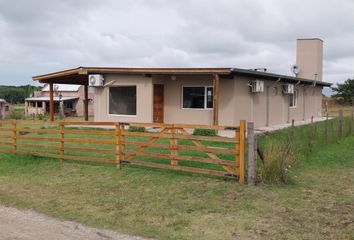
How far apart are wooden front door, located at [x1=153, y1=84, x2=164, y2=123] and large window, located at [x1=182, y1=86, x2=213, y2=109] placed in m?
1.05

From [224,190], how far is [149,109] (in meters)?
11.9

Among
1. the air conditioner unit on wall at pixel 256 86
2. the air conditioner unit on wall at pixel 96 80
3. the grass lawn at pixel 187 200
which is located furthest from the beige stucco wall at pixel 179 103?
the grass lawn at pixel 187 200

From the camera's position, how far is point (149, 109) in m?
18.9

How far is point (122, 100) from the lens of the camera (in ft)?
65.9

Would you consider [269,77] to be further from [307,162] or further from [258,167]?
[258,167]

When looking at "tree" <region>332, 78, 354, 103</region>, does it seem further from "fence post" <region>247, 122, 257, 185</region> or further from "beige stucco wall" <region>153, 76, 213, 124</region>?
"fence post" <region>247, 122, 257, 185</region>

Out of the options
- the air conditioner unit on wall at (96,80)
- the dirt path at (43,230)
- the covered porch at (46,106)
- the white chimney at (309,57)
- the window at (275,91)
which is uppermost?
the white chimney at (309,57)

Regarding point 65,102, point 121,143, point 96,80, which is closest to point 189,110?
point 96,80

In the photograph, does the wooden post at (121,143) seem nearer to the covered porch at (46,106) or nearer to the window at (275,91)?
the window at (275,91)

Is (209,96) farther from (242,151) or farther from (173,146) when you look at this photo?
(242,151)

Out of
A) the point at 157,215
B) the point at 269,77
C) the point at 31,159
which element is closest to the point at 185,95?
the point at 269,77

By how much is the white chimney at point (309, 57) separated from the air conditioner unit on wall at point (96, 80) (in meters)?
18.5

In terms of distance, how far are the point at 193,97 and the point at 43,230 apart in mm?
14093

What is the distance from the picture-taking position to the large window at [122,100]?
776 inches
